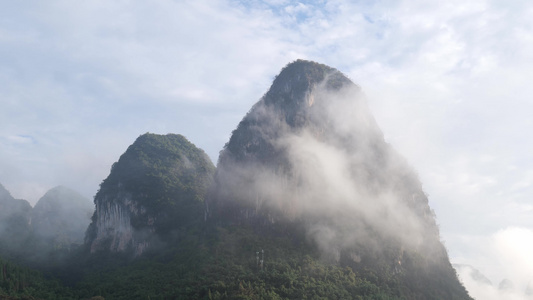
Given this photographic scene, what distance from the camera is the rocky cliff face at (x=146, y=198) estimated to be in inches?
3430

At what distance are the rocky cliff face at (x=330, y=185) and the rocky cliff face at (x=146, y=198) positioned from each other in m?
15.6

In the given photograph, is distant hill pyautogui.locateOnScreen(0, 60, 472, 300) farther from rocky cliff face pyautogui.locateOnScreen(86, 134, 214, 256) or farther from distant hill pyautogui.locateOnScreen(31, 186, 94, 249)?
distant hill pyautogui.locateOnScreen(31, 186, 94, 249)

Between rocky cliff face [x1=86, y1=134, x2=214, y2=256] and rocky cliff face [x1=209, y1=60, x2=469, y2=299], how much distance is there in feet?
51.2

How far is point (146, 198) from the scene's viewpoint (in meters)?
91.9

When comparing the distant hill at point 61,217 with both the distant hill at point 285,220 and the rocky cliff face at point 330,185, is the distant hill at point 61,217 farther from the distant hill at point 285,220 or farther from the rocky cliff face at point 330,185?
the rocky cliff face at point 330,185

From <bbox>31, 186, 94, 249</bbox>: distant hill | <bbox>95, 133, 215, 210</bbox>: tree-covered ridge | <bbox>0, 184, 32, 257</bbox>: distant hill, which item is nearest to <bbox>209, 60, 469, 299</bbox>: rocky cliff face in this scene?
<bbox>95, 133, 215, 210</bbox>: tree-covered ridge

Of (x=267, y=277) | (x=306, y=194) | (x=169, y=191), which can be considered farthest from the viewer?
(x=169, y=191)

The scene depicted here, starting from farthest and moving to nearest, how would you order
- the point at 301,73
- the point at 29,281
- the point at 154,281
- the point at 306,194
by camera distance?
the point at 301,73, the point at 306,194, the point at 29,281, the point at 154,281

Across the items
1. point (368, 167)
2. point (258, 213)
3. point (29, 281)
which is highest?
point (368, 167)

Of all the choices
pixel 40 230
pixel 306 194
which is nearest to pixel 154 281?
pixel 306 194

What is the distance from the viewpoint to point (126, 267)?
75.8 meters

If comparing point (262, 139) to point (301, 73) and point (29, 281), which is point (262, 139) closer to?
point (301, 73)

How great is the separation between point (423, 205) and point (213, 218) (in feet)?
144

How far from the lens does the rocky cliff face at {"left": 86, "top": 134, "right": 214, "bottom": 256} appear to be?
87.1m
